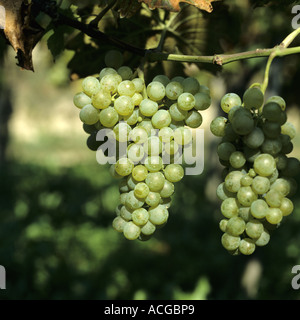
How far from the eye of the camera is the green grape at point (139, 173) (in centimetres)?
86

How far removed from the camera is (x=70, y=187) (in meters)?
5.74

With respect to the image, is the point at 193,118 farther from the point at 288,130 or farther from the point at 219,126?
the point at 288,130

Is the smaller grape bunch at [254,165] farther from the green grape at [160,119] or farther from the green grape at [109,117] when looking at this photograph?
the green grape at [109,117]

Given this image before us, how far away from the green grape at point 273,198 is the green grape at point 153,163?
0.23 m

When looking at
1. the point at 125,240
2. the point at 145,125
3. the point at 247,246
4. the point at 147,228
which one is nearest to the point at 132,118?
the point at 145,125

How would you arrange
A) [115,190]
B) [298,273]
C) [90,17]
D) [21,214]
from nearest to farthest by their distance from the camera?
[90,17] < [298,273] < [21,214] < [115,190]

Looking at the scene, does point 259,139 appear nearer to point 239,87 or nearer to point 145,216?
point 145,216

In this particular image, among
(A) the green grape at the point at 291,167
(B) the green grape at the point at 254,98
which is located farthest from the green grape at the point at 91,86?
(A) the green grape at the point at 291,167

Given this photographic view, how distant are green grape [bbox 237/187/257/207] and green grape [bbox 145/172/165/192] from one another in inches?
6.5

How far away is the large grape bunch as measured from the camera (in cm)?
85

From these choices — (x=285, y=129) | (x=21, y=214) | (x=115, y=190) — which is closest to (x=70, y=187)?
(x=115, y=190)

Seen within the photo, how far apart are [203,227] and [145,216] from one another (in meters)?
3.93

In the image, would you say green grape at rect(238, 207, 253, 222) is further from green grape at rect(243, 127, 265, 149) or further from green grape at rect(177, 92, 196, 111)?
green grape at rect(177, 92, 196, 111)

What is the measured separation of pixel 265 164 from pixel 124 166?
0.28m
